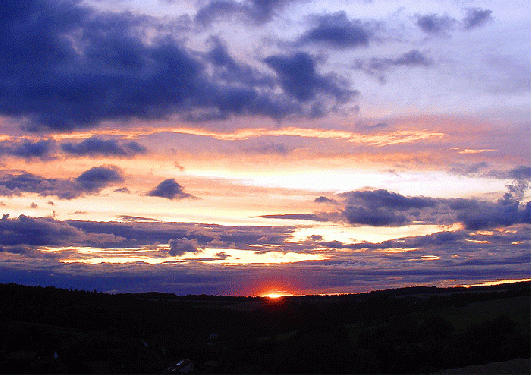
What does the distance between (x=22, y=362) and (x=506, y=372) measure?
1327 inches

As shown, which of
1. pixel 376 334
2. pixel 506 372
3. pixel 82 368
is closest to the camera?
pixel 506 372

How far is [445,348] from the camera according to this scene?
44000 millimetres

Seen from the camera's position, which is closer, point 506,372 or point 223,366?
point 506,372

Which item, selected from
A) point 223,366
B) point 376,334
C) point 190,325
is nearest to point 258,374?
point 223,366

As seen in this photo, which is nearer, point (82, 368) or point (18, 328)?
point (82, 368)

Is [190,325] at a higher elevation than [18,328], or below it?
below

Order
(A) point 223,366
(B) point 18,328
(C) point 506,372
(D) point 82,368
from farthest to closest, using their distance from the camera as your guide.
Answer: (B) point 18,328, (A) point 223,366, (D) point 82,368, (C) point 506,372

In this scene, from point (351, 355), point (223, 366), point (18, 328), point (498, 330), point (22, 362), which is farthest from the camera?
point (18, 328)

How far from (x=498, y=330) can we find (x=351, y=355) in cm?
1939

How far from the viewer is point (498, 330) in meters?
52.8

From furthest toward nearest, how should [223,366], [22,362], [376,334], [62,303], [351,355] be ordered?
1. [62,303]
2. [376,334]
3. [223,366]
4. [351,355]
5. [22,362]

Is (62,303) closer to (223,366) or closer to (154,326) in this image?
(154,326)

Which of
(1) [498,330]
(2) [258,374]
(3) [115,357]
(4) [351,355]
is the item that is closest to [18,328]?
(3) [115,357]

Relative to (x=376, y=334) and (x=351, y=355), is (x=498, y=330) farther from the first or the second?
(x=351, y=355)
